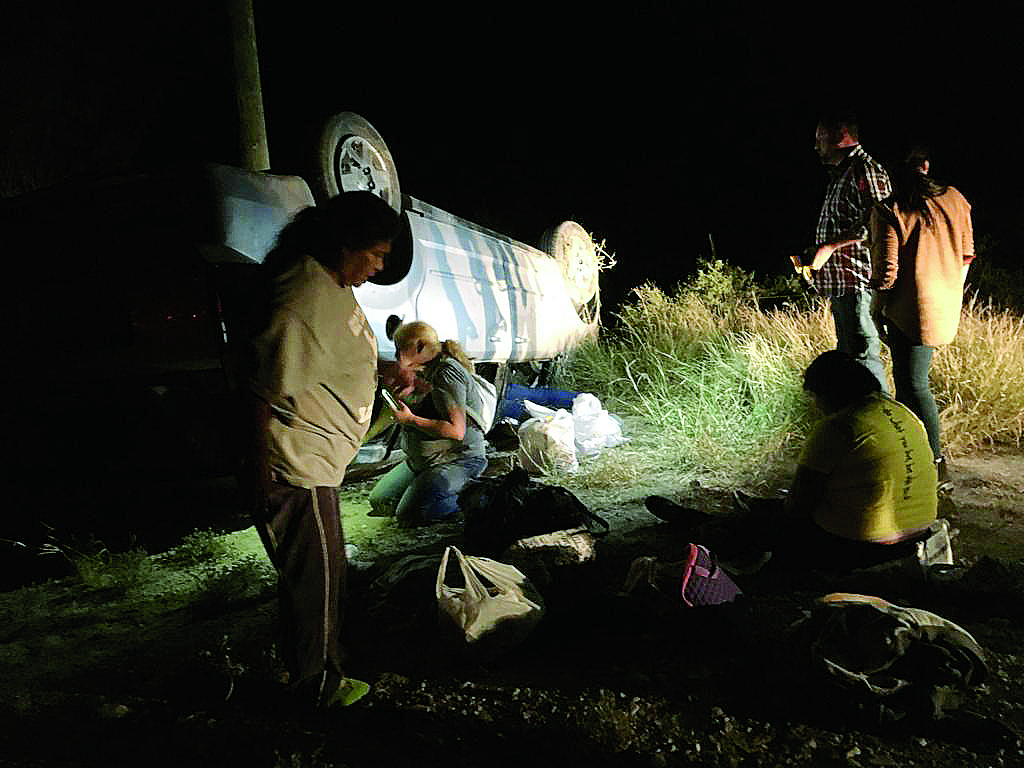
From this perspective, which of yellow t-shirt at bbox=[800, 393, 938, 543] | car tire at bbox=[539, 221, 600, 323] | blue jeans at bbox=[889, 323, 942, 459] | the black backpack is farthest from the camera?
car tire at bbox=[539, 221, 600, 323]

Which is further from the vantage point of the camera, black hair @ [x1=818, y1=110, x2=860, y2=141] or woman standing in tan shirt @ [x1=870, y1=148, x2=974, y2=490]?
black hair @ [x1=818, y1=110, x2=860, y2=141]

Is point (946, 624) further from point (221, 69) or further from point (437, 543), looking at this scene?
point (221, 69)

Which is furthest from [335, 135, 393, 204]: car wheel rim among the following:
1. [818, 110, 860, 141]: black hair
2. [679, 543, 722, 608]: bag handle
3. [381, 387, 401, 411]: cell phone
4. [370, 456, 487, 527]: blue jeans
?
[679, 543, 722, 608]: bag handle

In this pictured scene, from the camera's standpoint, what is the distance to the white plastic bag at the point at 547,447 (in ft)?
16.8

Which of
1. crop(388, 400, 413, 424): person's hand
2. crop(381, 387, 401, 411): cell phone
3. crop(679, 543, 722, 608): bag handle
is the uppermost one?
crop(381, 387, 401, 411): cell phone

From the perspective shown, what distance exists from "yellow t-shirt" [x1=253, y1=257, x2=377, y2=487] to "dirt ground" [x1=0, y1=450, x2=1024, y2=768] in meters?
0.78

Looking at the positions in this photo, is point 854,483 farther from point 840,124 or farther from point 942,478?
point 840,124

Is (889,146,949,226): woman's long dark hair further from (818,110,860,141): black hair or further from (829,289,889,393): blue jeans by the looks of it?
(829,289,889,393): blue jeans

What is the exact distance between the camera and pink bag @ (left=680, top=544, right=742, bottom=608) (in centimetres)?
273

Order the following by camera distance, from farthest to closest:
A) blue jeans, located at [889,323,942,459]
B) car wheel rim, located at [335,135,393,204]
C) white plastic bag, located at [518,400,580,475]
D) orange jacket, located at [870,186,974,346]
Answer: white plastic bag, located at [518,400,580,475], car wheel rim, located at [335,135,393,204], blue jeans, located at [889,323,942,459], orange jacket, located at [870,186,974,346]

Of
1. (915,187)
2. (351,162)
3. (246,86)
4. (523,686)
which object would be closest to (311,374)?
(523,686)

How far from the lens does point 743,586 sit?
A: 323 cm

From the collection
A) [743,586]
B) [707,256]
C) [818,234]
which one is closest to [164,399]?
[743,586]

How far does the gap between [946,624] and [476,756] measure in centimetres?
147
